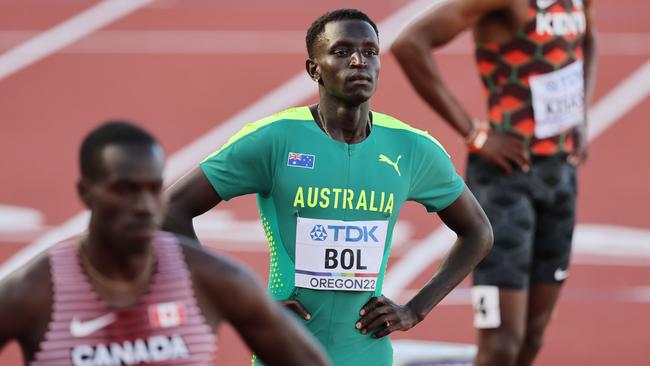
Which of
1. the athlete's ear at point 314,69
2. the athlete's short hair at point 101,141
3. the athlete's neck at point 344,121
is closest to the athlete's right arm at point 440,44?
the athlete's ear at point 314,69

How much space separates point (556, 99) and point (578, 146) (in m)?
0.26

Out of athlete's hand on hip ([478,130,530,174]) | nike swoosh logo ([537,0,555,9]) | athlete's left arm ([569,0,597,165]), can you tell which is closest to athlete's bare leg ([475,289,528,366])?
athlete's hand on hip ([478,130,530,174])

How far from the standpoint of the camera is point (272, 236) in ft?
15.6

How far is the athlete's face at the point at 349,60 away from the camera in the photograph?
4.59m

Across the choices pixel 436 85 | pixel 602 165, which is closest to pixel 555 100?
pixel 436 85

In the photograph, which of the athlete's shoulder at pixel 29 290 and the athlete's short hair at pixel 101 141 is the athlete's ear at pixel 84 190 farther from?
the athlete's shoulder at pixel 29 290

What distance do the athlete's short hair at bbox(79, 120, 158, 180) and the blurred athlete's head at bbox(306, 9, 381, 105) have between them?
1355 mm

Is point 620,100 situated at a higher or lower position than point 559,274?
higher

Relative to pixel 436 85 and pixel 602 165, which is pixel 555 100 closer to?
pixel 436 85

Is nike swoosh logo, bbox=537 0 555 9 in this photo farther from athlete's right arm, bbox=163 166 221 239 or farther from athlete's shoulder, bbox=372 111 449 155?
athlete's right arm, bbox=163 166 221 239

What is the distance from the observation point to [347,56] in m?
4.64

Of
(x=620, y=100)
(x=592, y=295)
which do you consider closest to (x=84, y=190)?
(x=592, y=295)

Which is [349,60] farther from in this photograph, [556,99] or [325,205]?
[556,99]

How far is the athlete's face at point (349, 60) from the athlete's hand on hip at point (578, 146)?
1855 mm
